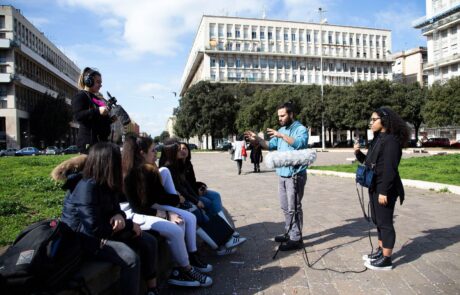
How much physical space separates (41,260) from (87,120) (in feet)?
6.62

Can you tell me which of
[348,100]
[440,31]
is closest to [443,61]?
[440,31]

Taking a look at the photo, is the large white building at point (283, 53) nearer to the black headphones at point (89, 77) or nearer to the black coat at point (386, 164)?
the black headphones at point (89, 77)

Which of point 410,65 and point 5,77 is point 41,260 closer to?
point 5,77

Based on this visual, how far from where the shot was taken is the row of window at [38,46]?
179 feet

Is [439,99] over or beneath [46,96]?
beneath

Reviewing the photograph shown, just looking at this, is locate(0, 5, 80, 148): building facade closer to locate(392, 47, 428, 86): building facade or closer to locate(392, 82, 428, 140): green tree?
locate(392, 82, 428, 140): green tree

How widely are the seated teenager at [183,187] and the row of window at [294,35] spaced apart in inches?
3220

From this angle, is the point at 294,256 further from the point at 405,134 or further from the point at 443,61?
the point at 443,61

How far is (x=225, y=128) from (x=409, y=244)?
48694mm

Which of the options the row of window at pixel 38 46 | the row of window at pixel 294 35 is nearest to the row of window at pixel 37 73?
the row of window at pixel 38 46

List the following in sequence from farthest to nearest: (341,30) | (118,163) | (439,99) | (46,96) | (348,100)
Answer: (341,30) → (46,96) → (348,100) → (439,99) → (118,163)

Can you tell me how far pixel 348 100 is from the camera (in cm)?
4872

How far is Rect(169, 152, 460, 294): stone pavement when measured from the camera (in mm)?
3744

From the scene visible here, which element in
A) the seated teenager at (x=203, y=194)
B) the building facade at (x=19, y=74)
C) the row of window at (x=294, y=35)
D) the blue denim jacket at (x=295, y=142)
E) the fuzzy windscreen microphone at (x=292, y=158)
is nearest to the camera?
the fuzzy windscreen microphone at (x=292, y=158)
